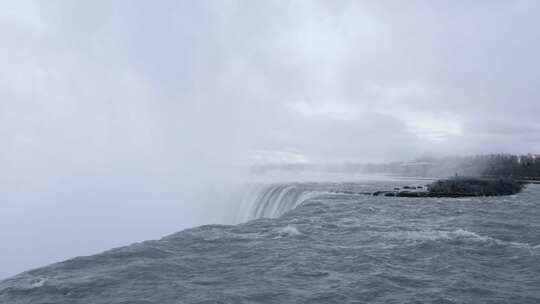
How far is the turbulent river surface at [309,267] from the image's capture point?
11547 mm

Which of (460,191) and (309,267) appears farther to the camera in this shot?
(460,191)

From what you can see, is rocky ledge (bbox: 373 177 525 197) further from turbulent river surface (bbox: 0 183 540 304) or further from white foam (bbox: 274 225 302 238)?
white foam (bbox: 274 225 302 238)

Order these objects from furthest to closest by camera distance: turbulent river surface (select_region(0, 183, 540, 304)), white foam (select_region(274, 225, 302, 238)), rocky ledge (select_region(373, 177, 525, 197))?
rocky ledge (select_region(373, 177, 525, 197)) < white foam (select_region(274, 225, 302, 238)) < turbulent river surface (select_region(0, 183, 540, 304))

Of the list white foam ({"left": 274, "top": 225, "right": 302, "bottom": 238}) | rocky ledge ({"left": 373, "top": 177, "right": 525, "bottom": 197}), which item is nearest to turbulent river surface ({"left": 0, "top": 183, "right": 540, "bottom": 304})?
white foam ({"left": 274, "top": 225, "right": 302, "bottom": 238})

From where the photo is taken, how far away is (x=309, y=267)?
571 inches

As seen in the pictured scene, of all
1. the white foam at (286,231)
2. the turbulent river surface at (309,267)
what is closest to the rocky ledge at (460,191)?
the turbulent river surface at (309,267)

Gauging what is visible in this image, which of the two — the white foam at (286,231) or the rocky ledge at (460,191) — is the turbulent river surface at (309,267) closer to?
the white foam at (286,231)

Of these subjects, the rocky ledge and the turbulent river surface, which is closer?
the turbulent river surface

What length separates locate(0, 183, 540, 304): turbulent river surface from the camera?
11.5 metres

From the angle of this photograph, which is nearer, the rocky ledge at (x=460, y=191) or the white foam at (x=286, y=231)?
the white foam at (x=286, y=231)

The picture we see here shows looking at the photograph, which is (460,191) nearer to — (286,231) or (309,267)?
(286,231)

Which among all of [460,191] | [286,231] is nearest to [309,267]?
[286,231]

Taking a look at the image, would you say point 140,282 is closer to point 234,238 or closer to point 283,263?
point 283,263

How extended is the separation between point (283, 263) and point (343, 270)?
2278 mm
